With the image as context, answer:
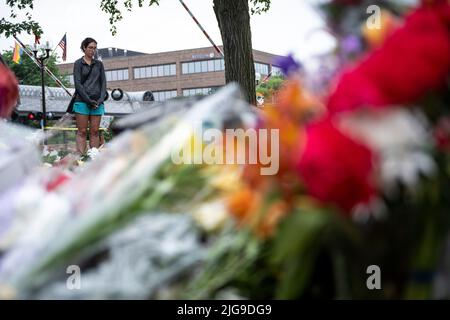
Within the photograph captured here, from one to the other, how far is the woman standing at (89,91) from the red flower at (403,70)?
7.79 metres

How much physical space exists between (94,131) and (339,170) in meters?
8.13

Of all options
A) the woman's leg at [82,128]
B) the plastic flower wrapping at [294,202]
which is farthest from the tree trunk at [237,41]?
the plastic flower wrapping at [294,202]

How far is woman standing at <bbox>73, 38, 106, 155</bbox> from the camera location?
8.69 meters

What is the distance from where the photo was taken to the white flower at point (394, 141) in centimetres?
96

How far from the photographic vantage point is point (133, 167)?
47.1 inches

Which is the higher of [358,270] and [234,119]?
[234,119]

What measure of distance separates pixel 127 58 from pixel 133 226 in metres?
90.1

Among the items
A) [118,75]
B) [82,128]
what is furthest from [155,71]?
[82,128]

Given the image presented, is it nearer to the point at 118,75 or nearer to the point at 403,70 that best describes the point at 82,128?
the point at 403,70

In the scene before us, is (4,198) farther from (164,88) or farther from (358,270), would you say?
(164,88)

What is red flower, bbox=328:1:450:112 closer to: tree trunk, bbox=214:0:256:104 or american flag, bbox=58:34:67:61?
tree trunk, bbox=214:0:256:104

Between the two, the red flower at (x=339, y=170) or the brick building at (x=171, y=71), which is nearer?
the red flower at (x=339, y=170)

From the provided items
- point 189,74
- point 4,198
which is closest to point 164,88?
point 189,74

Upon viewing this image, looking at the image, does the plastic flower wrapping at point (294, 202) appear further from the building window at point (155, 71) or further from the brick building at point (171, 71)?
the building window at point (155, 71)
